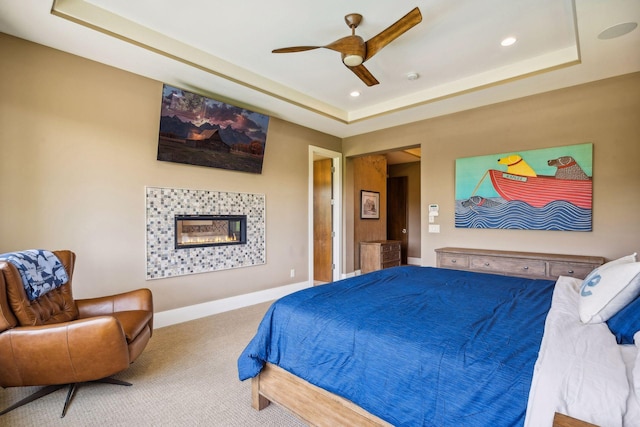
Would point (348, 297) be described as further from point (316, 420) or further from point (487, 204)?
point (487, 204)

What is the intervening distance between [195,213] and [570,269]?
→ 4.05 meters

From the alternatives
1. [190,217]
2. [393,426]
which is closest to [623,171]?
[393,426]

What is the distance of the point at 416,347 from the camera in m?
1.30

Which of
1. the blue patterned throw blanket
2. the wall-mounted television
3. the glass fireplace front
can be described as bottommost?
the blue patterned throw blanket

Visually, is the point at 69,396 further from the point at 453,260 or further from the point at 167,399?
the point at 453,260

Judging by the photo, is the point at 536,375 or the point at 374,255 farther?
the point at 374,255

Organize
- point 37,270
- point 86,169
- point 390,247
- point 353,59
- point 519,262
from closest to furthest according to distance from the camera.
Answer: point 37,270
point 353,59
point 86,169
point 519,262
point 390,247

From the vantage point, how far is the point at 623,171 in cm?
309

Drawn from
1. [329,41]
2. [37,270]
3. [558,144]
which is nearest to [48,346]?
[37,270]

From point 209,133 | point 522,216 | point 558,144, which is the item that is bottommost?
point 522,216

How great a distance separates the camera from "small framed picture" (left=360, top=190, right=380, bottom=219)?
5.97m

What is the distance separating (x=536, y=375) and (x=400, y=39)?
2771 millimetres

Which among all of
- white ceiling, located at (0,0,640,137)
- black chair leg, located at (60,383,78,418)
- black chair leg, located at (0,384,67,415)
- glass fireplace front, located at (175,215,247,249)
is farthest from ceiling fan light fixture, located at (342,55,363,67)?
black chair leg, located at (0,384,67,415)

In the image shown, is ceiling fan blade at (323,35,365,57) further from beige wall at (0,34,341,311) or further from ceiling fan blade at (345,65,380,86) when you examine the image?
beige wall at (0,34,341,311)
